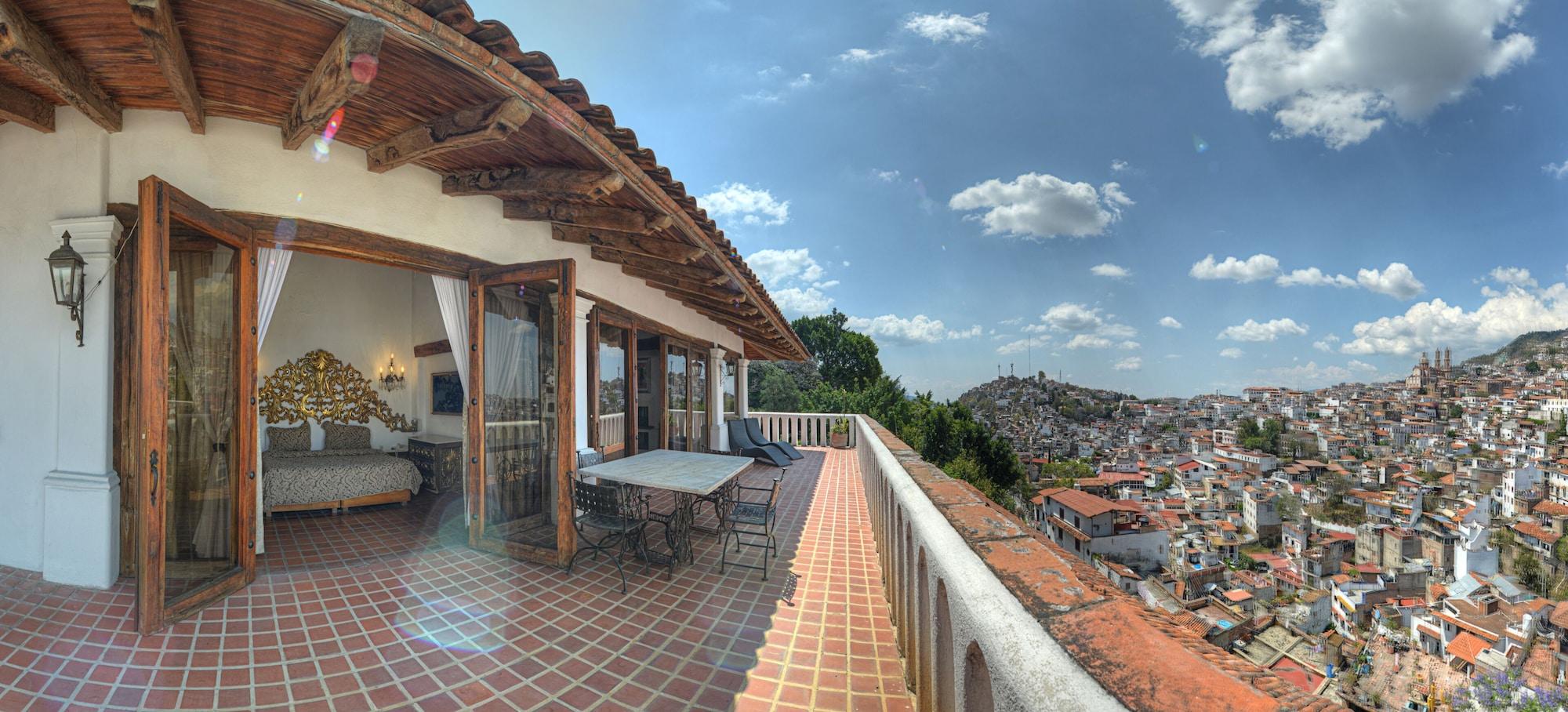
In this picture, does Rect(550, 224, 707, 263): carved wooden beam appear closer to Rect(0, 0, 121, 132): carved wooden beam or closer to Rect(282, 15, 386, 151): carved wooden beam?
Rect(282, 15, 386, 151): carved wooden beam

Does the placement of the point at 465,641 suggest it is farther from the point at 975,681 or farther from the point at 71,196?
the point at 71,196

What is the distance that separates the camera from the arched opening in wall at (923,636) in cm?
165

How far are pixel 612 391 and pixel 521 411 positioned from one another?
1928 mm

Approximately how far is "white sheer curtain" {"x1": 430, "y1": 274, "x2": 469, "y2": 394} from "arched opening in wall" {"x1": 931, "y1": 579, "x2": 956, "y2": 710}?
12.5ft

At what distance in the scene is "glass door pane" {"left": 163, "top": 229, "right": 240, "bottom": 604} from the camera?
9.64 feet

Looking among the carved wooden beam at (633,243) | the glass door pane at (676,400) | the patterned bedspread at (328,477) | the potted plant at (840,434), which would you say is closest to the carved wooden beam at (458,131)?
the carved wooden beam at (633,243)

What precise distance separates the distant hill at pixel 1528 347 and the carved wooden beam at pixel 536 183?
35.0m

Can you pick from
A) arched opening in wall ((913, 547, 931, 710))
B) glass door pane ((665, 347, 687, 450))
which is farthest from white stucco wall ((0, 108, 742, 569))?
glass door pane ((665, 347, 687, 450))

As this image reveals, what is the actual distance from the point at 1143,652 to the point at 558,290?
12.5ft

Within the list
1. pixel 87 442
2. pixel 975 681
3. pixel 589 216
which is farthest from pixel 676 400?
pixel 975 681

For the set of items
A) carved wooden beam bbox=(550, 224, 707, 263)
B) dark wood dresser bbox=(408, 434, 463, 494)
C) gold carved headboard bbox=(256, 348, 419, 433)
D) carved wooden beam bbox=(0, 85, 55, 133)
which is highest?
carved wooden beam bbox=(0, 85, 55, 133)

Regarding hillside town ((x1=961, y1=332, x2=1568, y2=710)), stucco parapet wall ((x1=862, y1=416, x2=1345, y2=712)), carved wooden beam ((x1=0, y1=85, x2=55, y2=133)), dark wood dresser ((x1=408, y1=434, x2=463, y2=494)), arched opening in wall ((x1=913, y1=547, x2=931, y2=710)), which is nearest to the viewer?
stucco parapet wall ((x1=862, y1=416, x2=1345, y2=712))

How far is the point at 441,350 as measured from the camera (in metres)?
6.54

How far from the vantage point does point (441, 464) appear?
19.3 ft
